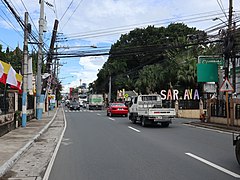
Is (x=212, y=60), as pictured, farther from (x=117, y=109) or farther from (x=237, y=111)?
(x=117, y=109)

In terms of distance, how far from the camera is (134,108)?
25.2 m

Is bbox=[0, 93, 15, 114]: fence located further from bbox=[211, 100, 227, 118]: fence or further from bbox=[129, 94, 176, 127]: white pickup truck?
bbox=[211, 100, 227, 118]: fence

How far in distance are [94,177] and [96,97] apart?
6027cm

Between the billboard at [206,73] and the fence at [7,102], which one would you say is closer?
the fence at [7,102]

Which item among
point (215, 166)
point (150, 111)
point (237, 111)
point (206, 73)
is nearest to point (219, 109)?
point (237, 111)

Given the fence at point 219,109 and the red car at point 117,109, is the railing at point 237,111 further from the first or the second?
the red car at point 117,109

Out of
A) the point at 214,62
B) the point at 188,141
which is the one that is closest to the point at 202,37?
→ the point at 214,62

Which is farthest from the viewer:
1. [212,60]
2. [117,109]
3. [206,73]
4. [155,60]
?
[155,60]

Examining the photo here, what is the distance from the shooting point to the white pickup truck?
70.4 ft

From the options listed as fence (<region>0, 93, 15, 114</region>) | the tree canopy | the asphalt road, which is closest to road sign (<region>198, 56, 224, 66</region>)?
the tree canopy

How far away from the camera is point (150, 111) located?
70.2 feet

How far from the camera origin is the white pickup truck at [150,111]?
70.4ft

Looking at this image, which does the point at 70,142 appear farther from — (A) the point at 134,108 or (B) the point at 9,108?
(A) the point at 134,108

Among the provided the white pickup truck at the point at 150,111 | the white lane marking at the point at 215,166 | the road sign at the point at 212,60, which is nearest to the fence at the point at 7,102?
the white pickup truck at the point at 150,111
